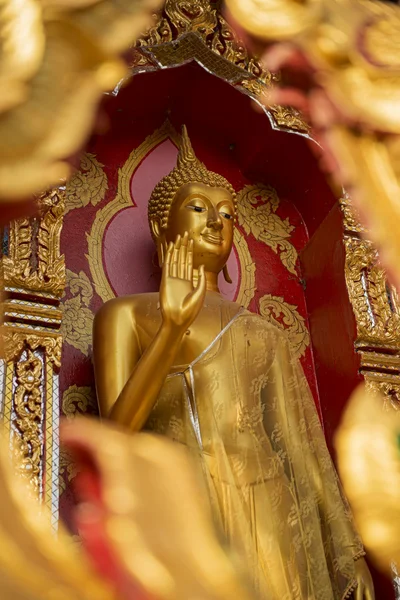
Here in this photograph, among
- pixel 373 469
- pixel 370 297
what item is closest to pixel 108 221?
pixel 370 297

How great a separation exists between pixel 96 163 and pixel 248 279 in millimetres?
698

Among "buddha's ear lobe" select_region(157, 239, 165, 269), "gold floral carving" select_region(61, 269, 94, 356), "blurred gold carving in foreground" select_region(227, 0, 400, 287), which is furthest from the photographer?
"buddha's ear lobe" select_region(157, 239, 165, 269)

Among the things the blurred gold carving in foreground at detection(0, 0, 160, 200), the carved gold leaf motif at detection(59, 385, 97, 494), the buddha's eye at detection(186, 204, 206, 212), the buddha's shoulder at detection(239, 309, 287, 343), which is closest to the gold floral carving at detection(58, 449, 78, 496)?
the carved gold leaf motif at detection(59, 385, 97, 494)

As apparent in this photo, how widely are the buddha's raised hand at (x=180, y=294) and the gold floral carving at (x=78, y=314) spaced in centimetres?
56

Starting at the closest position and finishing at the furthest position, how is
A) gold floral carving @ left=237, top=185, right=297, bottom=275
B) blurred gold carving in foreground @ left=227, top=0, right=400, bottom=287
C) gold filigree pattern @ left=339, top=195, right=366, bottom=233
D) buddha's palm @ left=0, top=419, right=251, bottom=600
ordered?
buddha's palm @ left=0, top=419, right=251, bottom=600, blurred gold carving in foreground @ left=227, top=0, right=400, bottom=287, gold filigree pattern @ left=339, top=195, right=366, bottom=233, gold floral carving @ left=237, top=185, right=297, bottom=275

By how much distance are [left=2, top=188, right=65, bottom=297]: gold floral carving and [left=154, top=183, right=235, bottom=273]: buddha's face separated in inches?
15.8

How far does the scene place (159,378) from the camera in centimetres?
249

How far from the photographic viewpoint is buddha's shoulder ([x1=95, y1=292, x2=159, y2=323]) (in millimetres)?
2848

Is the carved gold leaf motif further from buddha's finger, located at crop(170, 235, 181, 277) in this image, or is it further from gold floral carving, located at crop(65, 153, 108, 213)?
gold floral carving, located at crop(65, 153, 108, 213)

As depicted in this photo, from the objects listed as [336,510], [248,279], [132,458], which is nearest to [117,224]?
[248,279]

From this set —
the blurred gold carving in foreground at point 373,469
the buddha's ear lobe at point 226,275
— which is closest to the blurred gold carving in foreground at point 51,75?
the blurred gold carving in foreground at point 373,469

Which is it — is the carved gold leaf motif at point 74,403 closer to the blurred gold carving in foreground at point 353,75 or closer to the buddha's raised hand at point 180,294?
the buddha's raised hand at point 180,294

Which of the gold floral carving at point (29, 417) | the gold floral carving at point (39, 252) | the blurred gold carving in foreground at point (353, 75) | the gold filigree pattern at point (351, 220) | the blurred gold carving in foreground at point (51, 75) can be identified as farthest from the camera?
the gold filigree pattern at point (351, 220)

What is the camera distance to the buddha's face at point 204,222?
10.1 ft
